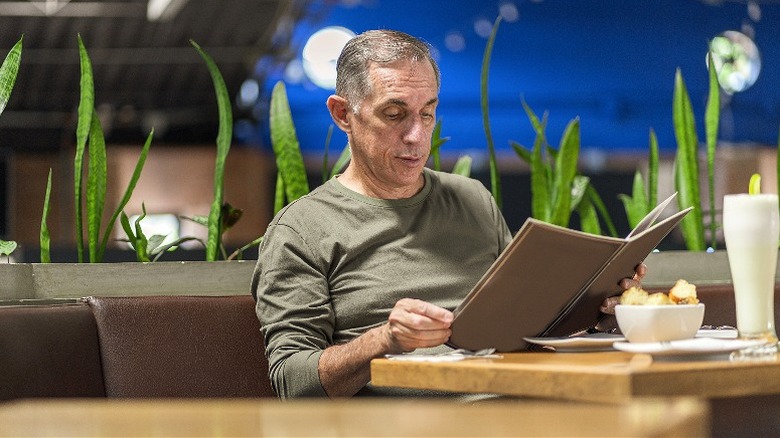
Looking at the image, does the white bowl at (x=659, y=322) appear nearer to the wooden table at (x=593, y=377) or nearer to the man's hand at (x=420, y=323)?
the wooden table at (x=593, y=377)

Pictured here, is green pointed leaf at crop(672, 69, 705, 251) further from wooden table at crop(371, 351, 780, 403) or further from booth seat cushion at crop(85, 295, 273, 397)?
wooden table at crop(371, 351, 780, 403)

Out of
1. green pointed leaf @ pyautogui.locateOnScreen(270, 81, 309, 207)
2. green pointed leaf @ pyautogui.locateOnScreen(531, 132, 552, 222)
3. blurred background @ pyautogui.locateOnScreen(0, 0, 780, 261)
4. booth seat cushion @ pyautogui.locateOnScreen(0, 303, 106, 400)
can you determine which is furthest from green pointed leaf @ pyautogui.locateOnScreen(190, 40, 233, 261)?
blurred background @ pyautogui.locateOnScreen(0, 0, 780, 261)

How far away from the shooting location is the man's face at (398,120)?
1.62m

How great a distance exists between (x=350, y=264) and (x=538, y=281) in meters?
0.45

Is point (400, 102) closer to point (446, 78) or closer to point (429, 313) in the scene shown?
point (429, 313)

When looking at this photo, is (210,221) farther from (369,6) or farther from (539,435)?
(369,6)

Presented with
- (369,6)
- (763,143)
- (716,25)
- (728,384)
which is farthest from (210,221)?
(763,143)

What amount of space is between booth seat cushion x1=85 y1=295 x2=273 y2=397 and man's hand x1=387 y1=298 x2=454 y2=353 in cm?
54

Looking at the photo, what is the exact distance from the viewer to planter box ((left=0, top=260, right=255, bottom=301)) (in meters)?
1.80

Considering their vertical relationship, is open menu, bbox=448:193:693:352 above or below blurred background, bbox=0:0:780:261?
below

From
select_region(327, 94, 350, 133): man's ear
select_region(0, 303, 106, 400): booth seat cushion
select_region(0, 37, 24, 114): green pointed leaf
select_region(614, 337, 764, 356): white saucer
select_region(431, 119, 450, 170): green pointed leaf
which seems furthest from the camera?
select_region(431, 119, 450, 170): green pointed leaf

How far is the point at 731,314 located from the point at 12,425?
1745 millimetres

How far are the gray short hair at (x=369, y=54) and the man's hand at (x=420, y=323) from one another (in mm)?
529

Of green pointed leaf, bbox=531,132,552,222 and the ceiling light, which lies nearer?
green pointed leaf, bbox=531,132,552,222
